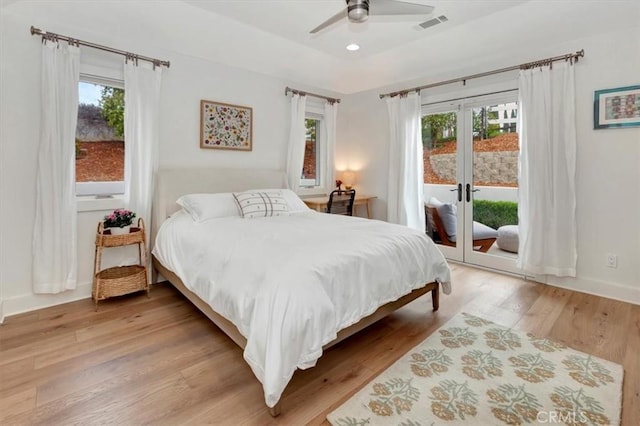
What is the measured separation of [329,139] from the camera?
16.4ft

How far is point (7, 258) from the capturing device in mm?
2586

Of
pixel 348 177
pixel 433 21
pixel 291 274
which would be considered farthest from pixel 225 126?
pixel 291 274

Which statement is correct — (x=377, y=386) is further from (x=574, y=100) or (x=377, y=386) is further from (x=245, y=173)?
(x=574, y=100)

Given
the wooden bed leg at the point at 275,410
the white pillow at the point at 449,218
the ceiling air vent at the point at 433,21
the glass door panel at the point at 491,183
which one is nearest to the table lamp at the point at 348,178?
the white pillow at the point at 449,218

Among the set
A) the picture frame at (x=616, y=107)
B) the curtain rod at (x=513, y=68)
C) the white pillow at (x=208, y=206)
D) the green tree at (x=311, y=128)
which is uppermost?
the curtain rod at (x=513, y=68)

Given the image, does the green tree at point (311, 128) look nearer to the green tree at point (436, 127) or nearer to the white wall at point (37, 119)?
the white wall at point (37, 119)

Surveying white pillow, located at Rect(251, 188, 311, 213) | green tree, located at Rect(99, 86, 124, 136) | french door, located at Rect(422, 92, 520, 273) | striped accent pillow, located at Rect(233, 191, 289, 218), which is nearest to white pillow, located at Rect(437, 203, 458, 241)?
french door, located at Rect(422, 92, 520, 273)

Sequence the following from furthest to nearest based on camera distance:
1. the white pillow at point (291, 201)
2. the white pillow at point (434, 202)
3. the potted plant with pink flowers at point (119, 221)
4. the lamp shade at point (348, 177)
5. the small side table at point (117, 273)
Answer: the lamp shade at point (348, 177)
the white pillow at point (434, 202)
the white pillow at point (291, 201)
the potted plant with pink flowers at point (119, 221)
the small side table at point (117, 273)

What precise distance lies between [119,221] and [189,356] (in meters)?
1.55

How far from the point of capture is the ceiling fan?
210 cm

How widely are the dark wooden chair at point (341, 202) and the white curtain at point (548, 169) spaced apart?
2.07m

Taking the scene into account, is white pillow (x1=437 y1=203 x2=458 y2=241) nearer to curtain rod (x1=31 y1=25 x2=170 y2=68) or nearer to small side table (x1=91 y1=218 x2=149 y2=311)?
small side table (x1=91 y1=218 x2=149 y2=311)

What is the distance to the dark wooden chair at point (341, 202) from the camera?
14.3 feet

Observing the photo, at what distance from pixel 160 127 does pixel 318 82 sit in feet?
7.89
